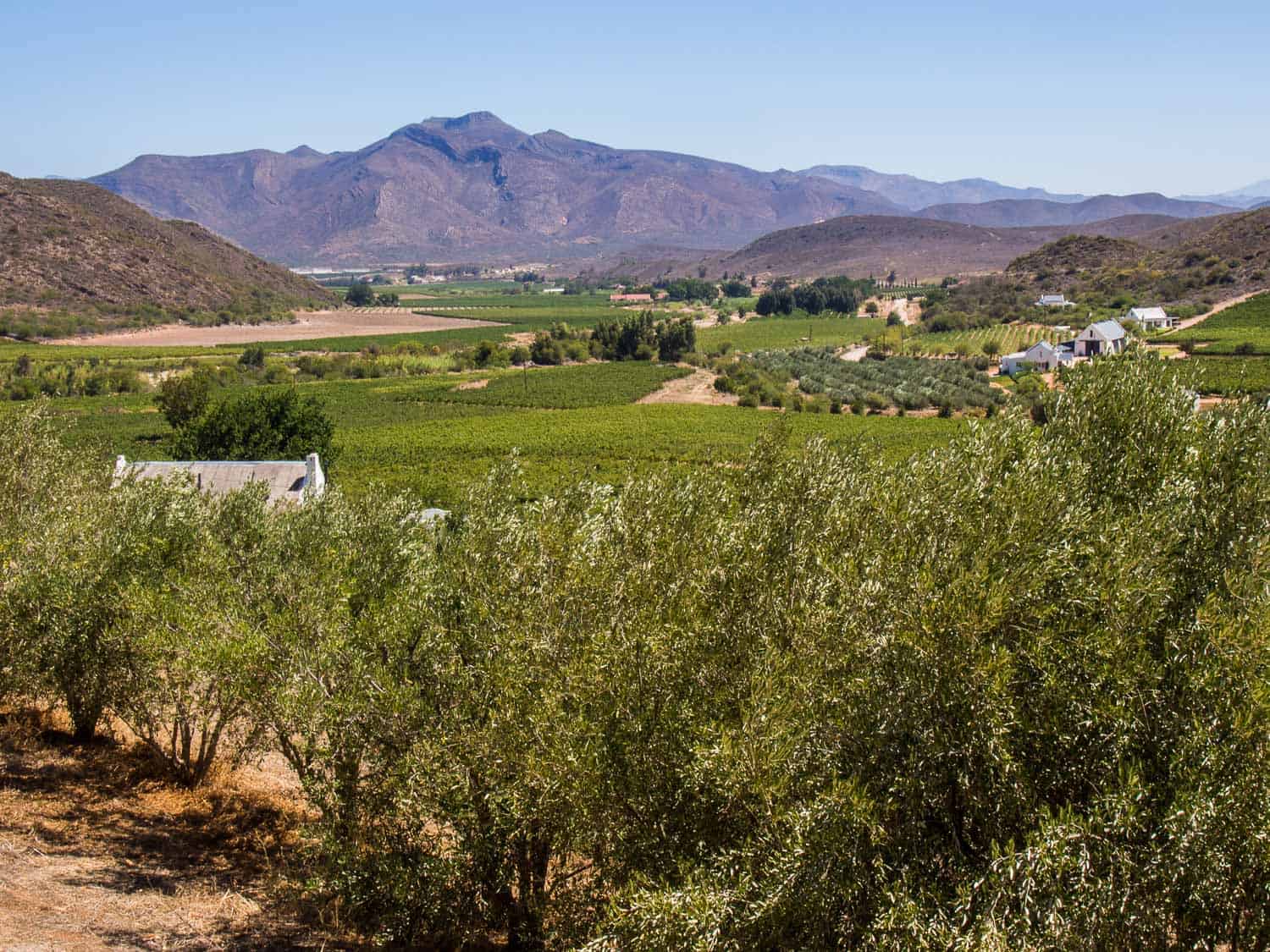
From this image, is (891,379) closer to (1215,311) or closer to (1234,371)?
(1234,371)

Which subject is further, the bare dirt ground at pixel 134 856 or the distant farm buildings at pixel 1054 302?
the distant farm buildings at pixel 1054 302

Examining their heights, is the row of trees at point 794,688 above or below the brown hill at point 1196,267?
below

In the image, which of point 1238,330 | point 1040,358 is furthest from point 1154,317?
point 1040,358

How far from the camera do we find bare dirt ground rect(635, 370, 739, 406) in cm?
10919

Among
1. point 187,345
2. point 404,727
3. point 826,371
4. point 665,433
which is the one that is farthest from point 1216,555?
point 187,345

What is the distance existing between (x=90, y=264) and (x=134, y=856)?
18113cm

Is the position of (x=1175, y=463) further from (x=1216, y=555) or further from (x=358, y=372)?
(x=358, y=372)

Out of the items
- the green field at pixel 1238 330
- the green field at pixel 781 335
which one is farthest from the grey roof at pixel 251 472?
the green field at pixel 781 335

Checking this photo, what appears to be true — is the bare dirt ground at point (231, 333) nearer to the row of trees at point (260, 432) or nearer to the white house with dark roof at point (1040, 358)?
the row of trees at point (260, 432)

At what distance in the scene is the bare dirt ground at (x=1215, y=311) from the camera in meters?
132

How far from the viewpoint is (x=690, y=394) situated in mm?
114125

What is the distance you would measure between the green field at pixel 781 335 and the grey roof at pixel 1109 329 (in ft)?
154

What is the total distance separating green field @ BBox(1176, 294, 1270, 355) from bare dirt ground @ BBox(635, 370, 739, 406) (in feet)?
170

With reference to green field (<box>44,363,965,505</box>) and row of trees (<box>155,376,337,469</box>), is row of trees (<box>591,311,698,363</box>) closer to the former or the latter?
green field (<box>44,363,965,505</box>)
